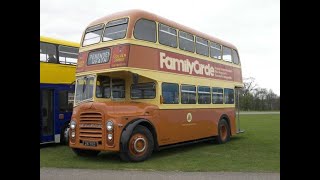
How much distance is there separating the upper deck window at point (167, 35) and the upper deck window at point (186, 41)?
42cm

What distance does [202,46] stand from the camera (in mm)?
15062

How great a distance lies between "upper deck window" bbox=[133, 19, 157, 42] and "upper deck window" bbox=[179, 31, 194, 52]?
5.24 ft

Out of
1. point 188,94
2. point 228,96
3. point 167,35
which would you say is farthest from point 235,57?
point 167,35

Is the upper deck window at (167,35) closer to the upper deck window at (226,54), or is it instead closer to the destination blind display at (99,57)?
the destination blind display at (99,57)

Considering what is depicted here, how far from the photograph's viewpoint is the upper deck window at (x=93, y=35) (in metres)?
12.3

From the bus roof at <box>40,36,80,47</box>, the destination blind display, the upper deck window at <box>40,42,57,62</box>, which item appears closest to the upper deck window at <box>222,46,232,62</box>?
the bus roof at <box>40,36,80,47</box>

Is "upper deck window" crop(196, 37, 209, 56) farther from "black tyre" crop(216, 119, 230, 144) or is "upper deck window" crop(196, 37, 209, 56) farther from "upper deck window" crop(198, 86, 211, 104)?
"black tyre" crop(216, 119, 230, 144)

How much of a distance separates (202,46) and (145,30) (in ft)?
12.3

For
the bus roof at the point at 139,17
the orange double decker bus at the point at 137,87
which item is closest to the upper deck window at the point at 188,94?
the orange double decker bus at the point at 137,87

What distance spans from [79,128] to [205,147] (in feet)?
16.8

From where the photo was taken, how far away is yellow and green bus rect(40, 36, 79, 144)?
572 inches
